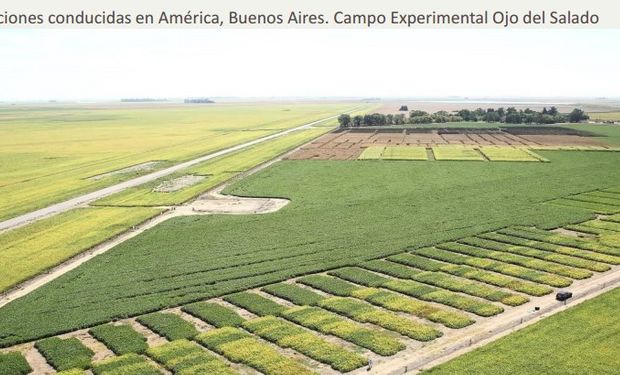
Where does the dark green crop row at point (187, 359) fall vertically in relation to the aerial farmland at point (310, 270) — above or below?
below

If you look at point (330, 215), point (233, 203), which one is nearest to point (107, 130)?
point (233, 203)

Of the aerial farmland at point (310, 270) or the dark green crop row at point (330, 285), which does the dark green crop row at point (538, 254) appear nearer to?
the aerial farmland at point (310, 270)

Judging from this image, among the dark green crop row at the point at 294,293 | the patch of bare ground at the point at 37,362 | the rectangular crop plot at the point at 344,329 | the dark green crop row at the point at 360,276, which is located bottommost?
the patch of bare ground at the point at 37,362

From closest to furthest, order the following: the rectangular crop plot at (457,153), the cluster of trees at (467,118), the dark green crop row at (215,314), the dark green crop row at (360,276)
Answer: the dark green crop row at (215,314) < the dark green crop row at (360,276) < the rectangular crop plot at (457,153) < the cluster of trees at (467,118)

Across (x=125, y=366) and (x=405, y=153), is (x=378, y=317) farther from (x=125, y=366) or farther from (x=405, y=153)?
(x=405, y=153)

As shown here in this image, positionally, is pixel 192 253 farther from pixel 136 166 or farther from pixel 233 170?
pixel 136 166

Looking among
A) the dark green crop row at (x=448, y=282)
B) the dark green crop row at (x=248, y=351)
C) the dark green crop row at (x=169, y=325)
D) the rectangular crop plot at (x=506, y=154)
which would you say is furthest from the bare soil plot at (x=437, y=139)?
the dark green crop row at (x=248, y=351)
